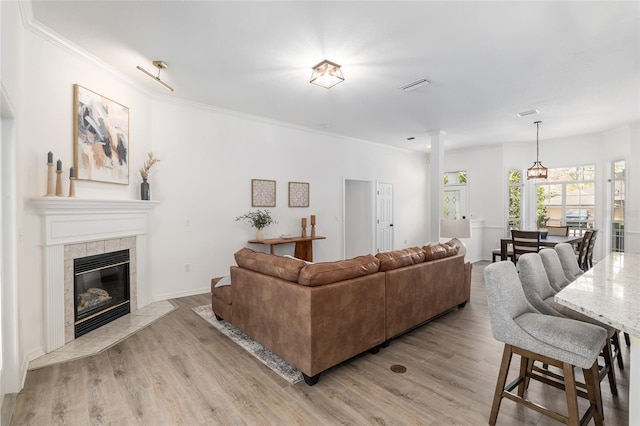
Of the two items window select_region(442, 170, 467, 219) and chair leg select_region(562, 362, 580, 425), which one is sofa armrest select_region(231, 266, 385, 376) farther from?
window select_region(442, 170, 467, 219)

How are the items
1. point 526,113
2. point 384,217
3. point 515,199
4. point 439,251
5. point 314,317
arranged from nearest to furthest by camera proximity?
point 314,317 → point 439,251 → point 526,113 → point 515,199 → point 384,217

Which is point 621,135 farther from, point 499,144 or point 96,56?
point 96,56

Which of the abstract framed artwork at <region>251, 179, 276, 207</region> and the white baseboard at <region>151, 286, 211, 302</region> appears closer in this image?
the white baseboard at <region>151, 286, 211, 302</region>

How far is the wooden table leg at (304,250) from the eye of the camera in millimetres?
5791

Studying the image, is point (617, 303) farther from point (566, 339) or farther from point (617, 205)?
point (617, 205)

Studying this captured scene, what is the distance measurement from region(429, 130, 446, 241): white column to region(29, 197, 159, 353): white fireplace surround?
16.9 feet

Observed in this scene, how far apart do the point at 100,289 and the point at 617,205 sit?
9.29 meters

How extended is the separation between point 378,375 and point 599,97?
16.7 ft

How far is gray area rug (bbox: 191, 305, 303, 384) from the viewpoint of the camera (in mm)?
2520

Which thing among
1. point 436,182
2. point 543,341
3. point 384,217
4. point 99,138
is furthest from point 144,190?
point 384,217

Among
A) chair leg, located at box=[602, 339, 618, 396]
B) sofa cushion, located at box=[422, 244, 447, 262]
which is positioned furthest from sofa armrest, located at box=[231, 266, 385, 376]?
chair leg, located at box=[602, 339, 618, 396]

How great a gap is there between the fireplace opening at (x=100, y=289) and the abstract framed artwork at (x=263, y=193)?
85.0 inches

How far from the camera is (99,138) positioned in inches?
139

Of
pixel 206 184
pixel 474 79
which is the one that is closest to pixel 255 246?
pixel 206 184
